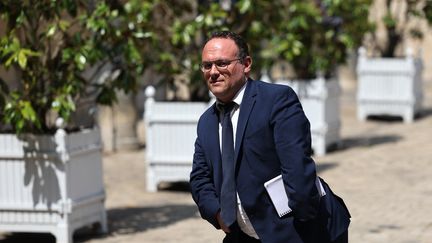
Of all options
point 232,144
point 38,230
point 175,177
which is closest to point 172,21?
point 175,177

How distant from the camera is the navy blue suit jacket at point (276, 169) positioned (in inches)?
177

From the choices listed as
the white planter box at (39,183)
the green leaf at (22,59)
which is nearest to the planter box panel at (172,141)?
the white planter box at (39,183)

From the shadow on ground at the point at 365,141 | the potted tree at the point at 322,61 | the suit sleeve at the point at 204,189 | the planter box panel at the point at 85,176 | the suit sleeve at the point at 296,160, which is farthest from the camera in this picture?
the shadow on ground at the point at 365,141

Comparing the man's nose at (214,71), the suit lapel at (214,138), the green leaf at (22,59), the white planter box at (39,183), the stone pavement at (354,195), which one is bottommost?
the stone pavement at (354,195)

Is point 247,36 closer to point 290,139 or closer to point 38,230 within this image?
point 38,230

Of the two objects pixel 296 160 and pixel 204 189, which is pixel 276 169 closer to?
pixel 296 160

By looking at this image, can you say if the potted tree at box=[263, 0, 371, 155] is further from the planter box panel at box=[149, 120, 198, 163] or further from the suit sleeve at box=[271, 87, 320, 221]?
the suit sleeve at box=[271, 87, 320, 221]

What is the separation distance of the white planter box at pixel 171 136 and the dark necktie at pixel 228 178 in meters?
6.32

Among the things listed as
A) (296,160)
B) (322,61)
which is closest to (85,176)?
(296,160)

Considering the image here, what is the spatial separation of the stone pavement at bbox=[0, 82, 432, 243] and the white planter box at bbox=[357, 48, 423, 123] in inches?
33.4

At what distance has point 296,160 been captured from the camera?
Answer: 4.48m

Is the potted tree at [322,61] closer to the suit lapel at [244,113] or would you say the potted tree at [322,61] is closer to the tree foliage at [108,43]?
the tree foliage at [108,43]

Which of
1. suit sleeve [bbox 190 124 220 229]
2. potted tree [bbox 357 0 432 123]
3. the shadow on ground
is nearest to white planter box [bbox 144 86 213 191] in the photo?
the shadow on ground

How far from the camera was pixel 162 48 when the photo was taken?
11633 mm
